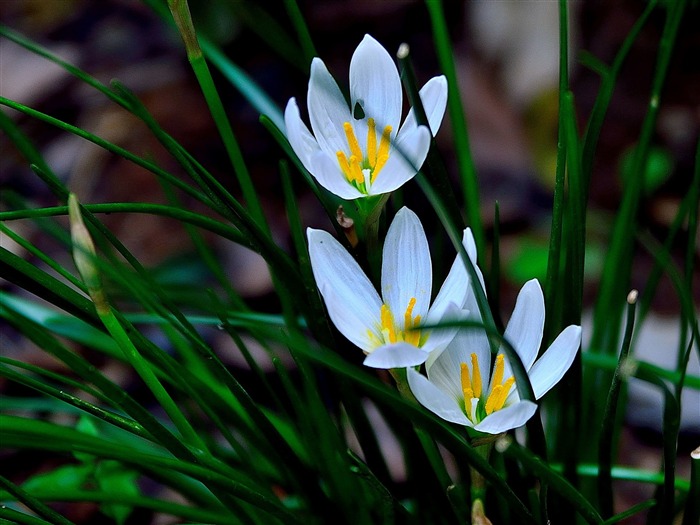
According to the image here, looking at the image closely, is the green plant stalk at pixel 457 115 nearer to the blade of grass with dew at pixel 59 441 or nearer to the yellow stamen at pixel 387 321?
the yellow stamen at pixel 387 321

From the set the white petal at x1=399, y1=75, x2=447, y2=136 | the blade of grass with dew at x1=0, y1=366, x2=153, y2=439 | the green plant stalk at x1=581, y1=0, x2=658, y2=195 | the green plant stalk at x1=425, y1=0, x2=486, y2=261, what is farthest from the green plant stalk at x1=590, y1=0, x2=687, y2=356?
the blade of grass with dew at x1=0, y1=366, x2=153, y2=439

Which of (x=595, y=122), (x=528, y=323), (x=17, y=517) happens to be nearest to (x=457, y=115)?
(x=595, y=122)

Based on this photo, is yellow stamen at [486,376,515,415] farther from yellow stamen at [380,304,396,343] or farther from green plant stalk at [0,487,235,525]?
green plant stalk at [0,487,235,525]

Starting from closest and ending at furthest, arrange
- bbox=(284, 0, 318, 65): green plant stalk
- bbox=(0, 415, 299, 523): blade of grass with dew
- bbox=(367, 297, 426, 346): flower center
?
1. bbox=(0, 415, 299, 523): blade of grass with dew
2. bbox=(367, 297, 426, 346): flower center
3. bbox=(284, 0, 318, 65): green plant stalk

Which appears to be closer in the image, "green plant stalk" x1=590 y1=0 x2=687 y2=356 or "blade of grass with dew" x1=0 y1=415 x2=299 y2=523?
"blade of grass with dew" x1=0 y1=415 x2=299 y2=523

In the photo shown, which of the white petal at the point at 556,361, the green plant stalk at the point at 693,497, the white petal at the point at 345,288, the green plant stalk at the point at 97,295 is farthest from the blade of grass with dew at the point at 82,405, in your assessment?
the green plant stalk at the point at 693,497

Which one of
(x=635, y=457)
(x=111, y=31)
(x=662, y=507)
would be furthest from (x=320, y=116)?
(x=111, y=31)

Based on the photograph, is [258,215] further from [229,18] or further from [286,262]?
[229,18]
